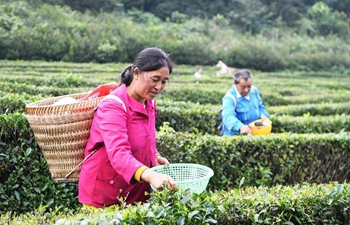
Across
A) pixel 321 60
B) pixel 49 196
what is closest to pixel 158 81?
pixel 49 196

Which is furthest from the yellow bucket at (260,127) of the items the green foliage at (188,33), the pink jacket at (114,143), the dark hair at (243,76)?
the green foliage at (188,33)

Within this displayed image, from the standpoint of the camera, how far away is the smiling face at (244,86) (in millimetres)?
6137

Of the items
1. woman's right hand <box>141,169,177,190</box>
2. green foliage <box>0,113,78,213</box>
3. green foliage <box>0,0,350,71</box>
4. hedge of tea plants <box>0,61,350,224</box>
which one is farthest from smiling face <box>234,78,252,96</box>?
green foliage <box>0,0,350,71</box>

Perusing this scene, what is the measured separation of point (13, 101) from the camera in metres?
5.77

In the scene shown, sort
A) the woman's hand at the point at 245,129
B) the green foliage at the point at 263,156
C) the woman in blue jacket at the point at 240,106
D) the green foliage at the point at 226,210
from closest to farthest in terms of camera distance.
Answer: the green foliage at the point at 226,210 → the green foliage at the point at 263,156 → the woman's hand at the point at 245,129 → the woman in blue jacket at the point at 240,106

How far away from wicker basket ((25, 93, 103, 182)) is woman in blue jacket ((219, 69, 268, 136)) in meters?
3.20

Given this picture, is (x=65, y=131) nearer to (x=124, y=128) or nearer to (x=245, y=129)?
(x=124, y=128)

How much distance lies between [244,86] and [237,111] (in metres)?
0.34

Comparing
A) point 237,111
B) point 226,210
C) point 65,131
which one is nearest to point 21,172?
point 65,131

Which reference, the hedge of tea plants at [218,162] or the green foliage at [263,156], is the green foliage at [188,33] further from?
the green foliage at [263,156]

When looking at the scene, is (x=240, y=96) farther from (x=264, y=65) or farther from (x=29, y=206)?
(x=264, y=65)

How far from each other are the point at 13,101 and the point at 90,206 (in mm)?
3187

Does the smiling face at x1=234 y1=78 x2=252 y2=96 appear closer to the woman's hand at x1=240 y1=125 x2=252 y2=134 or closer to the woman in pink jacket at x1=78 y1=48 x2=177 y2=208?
the woman's hand at x1=240 y1=125 x2=252 y2=134

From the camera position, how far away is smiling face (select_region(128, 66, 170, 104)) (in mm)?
2941
